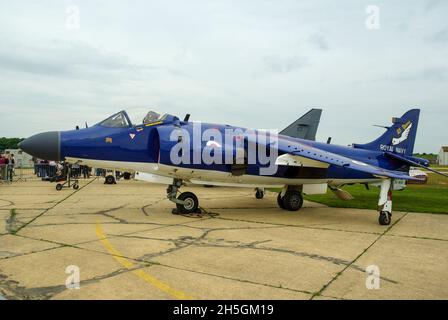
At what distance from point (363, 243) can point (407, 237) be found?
50.5 inches

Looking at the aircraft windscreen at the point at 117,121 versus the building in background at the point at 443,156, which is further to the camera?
the building in background at the point at 443,156

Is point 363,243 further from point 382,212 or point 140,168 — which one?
point 140,168

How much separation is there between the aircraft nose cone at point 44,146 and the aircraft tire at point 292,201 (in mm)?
6518

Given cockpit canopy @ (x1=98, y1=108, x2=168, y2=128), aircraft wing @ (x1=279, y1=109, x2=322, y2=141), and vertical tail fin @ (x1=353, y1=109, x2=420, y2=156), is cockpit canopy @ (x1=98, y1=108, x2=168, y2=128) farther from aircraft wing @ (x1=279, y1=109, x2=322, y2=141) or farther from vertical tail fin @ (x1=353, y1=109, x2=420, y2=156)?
aircraft wing @ (x1=279, y1=109, x2=322, y2=141)

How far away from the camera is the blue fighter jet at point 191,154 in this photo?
353 inches

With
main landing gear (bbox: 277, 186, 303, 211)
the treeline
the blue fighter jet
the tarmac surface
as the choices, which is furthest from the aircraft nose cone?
the treeline

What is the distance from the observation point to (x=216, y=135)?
9.95 meters

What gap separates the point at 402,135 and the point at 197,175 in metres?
7.39

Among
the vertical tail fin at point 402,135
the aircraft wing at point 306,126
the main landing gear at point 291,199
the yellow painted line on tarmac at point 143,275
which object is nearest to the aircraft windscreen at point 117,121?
the yellow painted line on tarmac at point 143,275

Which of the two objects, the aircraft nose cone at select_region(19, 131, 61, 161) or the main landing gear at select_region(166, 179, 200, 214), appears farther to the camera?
the main landing gear at select_region(166, 179, 200, 214)

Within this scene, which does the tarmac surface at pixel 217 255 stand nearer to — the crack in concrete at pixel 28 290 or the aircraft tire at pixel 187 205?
the crack in concrete at pixel 28 290

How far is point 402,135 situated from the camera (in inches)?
493

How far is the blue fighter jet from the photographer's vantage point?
8977 millimetres
